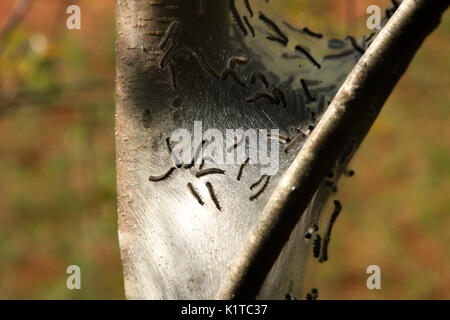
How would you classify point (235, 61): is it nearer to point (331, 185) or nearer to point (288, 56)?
point (288, 56)

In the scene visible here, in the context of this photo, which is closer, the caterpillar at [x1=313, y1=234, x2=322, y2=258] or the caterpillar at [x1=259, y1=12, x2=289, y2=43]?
the caterpillar at [x1=313, y1=234, x2=322, y2=258]

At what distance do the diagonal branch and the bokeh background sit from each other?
3.70 m

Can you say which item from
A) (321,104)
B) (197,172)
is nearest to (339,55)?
(321,104)

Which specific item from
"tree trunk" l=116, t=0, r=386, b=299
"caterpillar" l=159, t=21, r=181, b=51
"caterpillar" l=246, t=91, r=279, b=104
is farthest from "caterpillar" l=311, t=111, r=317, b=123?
"caterpillar" l=159, t=21, r=181, b=51

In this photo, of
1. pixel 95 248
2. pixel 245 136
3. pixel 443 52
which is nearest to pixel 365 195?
pixel 443 52

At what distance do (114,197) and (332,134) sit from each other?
4.18 m

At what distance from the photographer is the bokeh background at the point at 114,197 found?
5805 mm

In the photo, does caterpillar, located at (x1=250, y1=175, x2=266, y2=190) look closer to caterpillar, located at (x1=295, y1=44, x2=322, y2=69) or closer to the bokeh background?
caterpillar, located at (x1=295, y1=44, x2=322, y2=69)

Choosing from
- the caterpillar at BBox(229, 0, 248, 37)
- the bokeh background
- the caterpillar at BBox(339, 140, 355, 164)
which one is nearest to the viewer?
the caterpillar at BBox(339, 140, 355, 164)

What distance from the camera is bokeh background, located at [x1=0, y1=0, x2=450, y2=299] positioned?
5805mm

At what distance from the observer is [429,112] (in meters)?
7.27

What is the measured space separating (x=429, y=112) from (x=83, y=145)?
4205mm

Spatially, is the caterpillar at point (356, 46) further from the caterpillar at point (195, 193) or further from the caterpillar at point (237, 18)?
the caterpillar at point (195, 193)
